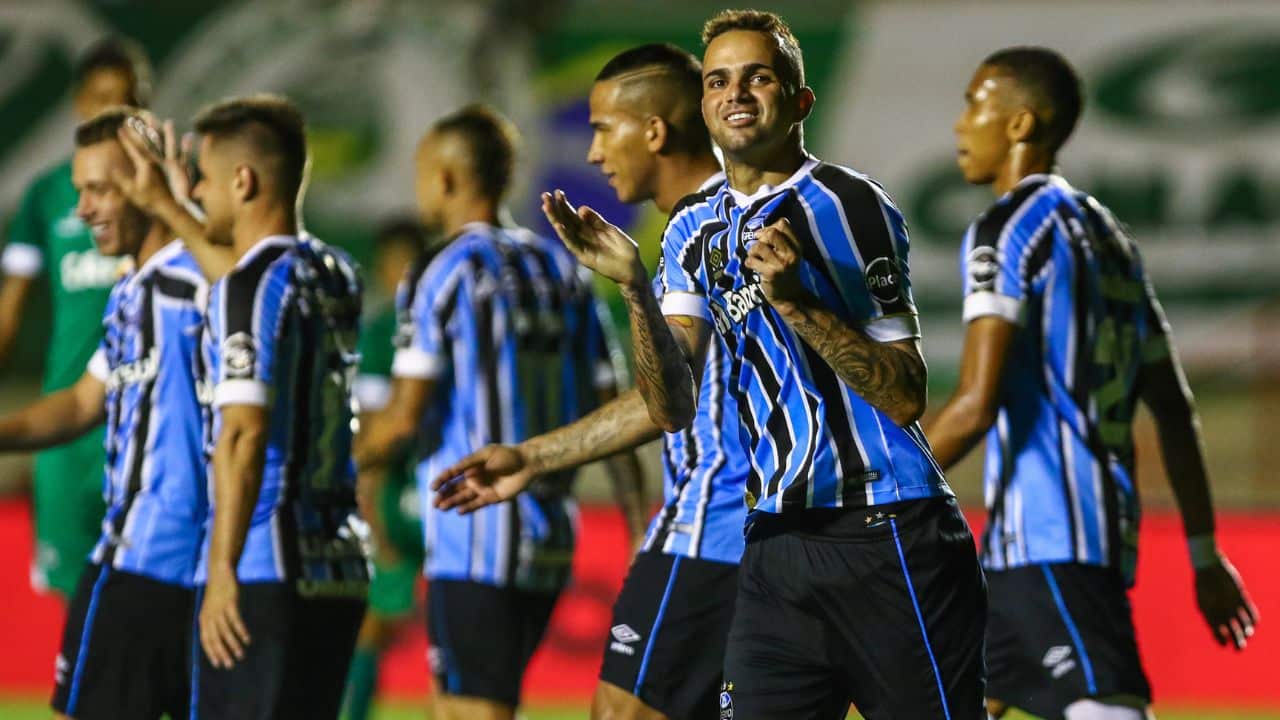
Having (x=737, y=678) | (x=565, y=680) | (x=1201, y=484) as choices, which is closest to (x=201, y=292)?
(x=737, y=678)

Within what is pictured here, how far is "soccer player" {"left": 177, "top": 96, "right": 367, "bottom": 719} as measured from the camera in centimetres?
469

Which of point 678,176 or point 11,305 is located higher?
point 678,176

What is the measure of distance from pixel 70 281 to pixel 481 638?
2299 millimetres

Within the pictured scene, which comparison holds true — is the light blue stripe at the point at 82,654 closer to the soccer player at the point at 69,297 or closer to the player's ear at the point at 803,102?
the soccer player at the point at 69,297

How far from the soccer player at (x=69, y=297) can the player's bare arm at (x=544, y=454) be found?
3.17m

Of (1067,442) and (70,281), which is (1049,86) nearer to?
(1067,442)

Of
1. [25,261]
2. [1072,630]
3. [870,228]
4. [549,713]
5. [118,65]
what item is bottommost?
[549,713]

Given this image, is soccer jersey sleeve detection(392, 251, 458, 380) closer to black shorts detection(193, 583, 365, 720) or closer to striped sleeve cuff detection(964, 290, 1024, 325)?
black shorts detection(193, 583, 365, 720)

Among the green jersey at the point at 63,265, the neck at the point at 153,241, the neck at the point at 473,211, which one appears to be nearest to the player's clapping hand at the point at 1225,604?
the neck at the point at 473,211

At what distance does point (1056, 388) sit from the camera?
507 cm

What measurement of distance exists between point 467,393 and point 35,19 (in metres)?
13.9

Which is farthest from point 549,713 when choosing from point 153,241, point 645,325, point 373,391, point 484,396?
point 645,325

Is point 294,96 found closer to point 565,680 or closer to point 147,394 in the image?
point 565,680

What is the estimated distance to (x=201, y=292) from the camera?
5109 mm
